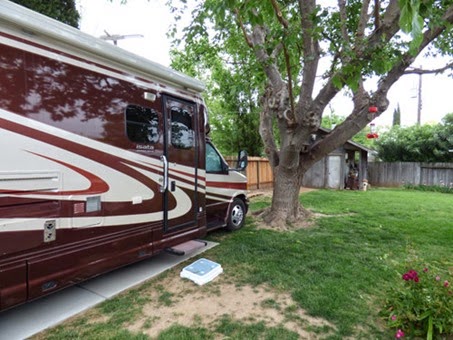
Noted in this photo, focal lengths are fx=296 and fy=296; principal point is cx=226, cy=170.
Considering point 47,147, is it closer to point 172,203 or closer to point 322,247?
point 172,203

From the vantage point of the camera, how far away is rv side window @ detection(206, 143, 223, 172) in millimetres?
5562

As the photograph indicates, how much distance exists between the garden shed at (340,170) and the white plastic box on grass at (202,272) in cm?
1316

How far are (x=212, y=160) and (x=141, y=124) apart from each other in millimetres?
2083

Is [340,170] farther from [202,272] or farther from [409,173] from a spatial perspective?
[202,272]

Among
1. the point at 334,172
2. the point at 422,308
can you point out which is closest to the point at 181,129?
the point at 422,308

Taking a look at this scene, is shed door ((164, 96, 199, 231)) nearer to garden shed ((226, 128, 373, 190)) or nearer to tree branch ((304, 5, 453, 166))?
tree branch ((304, 5, 453, 166))

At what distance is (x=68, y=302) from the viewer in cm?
333

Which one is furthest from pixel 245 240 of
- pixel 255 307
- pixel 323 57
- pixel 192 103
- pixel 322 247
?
pixel 323 57

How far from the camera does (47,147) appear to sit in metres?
2.77

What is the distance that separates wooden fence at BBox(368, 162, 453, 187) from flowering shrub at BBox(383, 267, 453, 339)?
17068mm

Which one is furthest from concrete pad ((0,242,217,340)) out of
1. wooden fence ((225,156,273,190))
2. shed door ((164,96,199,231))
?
wooden fence ((225,156,273,190))

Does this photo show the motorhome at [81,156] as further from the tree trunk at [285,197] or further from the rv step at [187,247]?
the tree trunk at [285,197]

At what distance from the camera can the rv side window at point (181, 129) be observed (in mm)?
4293

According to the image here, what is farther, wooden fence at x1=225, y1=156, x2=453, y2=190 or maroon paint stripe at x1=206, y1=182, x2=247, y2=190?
wooden fence at x1=225, y1=156, x2=453, y2=190
